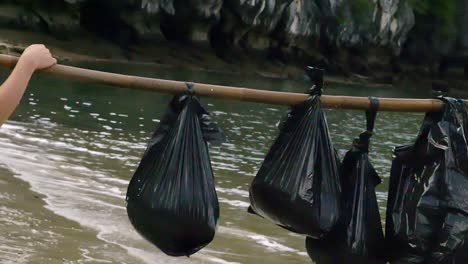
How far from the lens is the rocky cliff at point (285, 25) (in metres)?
33.2

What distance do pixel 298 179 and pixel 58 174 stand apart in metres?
7.29

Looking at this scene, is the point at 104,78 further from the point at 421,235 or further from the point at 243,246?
the point at 243,246

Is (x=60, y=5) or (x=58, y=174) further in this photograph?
(x=60, y=5)

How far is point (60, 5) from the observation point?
32.3m

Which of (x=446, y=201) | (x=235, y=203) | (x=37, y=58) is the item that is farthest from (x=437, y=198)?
(x=235, y=203)

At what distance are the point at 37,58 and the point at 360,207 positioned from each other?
1616 millimetres

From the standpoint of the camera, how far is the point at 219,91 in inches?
135

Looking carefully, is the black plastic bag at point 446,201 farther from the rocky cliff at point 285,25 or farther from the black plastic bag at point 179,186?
the rocky cliff at point 285,25

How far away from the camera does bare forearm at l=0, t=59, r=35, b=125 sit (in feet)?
10.2

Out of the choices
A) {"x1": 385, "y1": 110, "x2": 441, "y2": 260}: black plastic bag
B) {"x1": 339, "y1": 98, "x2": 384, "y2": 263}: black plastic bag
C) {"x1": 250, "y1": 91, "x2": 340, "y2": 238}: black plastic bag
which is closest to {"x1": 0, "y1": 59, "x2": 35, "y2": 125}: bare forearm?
{"x1": 250, "y1": 91, "x2": 340, "y2": 238}: black plastic bag

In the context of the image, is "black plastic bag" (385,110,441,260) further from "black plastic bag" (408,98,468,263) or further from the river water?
the river water

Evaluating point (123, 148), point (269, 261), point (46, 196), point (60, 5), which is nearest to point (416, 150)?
point (269, 261)

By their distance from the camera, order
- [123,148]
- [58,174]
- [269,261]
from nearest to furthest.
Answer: [269,261] < [58,174] < [123,148]

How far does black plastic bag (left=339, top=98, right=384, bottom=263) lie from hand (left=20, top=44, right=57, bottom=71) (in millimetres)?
1467
